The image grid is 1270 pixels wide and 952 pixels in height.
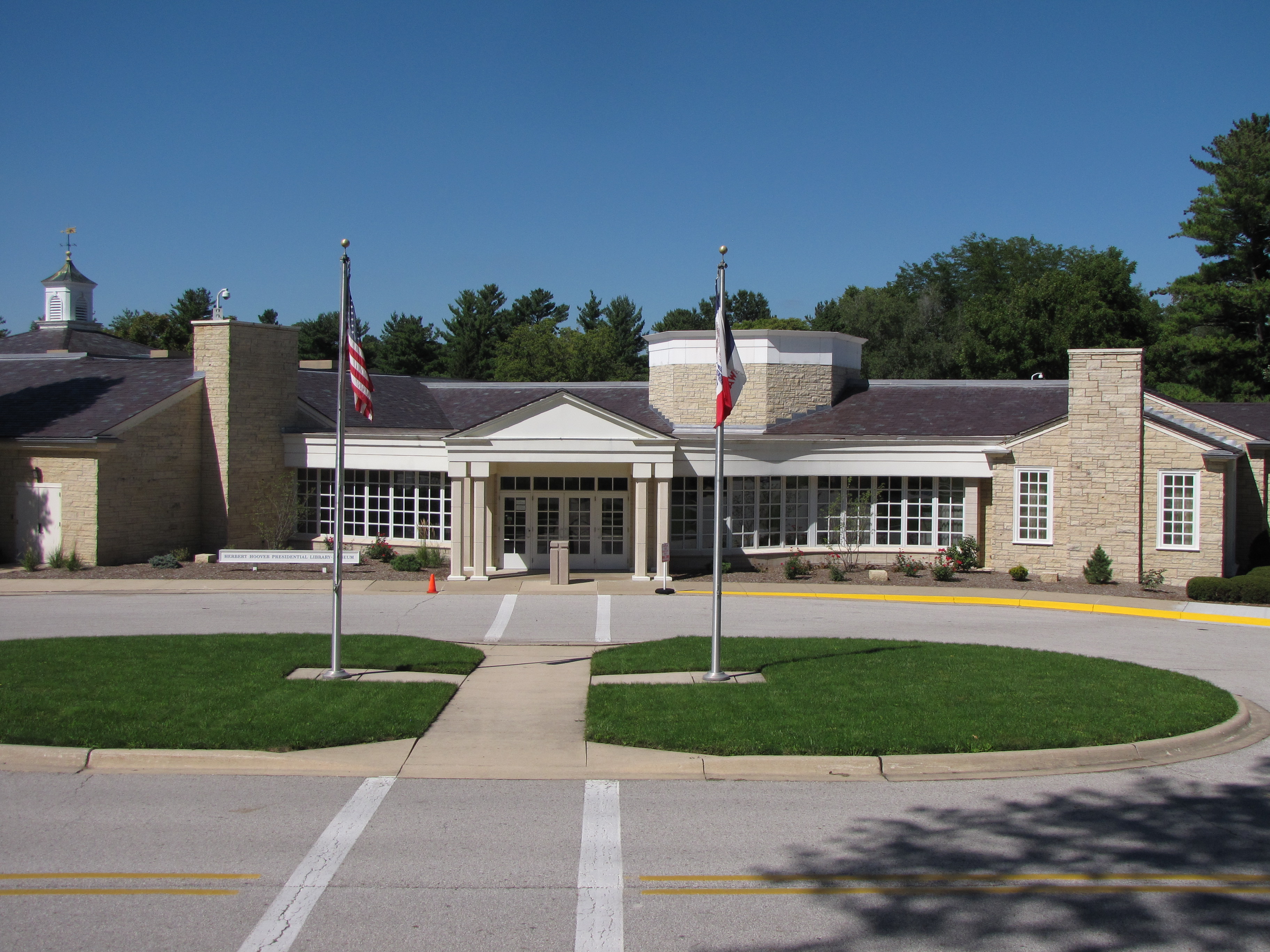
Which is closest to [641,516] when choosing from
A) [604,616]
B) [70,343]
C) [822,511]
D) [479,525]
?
[479,525]

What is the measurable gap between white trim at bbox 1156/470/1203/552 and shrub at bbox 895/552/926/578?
5518 mm

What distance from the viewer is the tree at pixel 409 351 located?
84.4 meters

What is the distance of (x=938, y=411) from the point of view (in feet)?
94.6

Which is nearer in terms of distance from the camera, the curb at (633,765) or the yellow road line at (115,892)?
the yellow road line at (115,892)

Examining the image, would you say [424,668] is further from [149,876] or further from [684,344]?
[684,344]

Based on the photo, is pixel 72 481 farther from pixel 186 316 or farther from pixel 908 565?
pixel 186 316

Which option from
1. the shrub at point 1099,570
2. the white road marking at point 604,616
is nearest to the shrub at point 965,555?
the shrub at point 1099,570

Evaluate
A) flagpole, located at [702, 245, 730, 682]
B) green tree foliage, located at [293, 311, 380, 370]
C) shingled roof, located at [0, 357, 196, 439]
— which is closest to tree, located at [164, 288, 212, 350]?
green tree foliage, located at [293, 311, 380, 370]

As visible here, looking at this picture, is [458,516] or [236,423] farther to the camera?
[236,423]

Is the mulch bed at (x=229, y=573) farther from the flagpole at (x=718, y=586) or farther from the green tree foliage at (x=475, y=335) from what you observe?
the green tree foliage at (x=475, y=335)

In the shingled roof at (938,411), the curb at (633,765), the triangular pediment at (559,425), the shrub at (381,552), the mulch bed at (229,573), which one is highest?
the shingled roof at (938,411)

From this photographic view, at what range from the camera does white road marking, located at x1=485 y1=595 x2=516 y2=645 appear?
1731 centimetres

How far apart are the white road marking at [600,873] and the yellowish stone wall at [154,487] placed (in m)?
20.4

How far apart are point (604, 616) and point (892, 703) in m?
8.58
